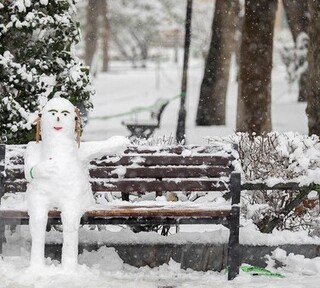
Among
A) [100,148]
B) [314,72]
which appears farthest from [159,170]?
[314,72]

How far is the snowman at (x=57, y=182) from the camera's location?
6.71 metres

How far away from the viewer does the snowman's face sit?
22.4 feet

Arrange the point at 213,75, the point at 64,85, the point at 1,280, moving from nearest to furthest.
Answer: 1. the point at 1,280
2. the point at 64,85
3. the point at 213,75

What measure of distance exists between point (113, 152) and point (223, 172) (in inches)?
39.9

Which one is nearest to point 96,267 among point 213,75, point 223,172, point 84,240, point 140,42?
point 84,240

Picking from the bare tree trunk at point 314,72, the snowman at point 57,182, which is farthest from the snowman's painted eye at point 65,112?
the bare tree trunk at point 314,72

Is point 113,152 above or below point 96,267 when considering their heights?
above

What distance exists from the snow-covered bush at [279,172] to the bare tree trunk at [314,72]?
2867 millimetres

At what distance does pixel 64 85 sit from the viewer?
845 centimetres

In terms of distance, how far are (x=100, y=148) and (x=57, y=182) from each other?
0.50 meters

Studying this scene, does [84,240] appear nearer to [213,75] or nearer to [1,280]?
[1,280]

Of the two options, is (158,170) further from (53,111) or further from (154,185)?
(53,111)

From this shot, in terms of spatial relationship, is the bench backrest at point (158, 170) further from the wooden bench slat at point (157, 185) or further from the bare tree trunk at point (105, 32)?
the bare tree trunk at point (105, 32)

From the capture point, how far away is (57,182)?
6.75 metres
